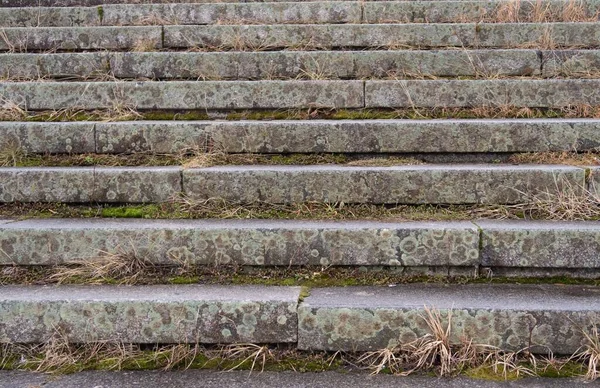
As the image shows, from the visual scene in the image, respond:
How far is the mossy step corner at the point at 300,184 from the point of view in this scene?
3.10 metres

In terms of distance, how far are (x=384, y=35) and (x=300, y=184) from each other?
2.18m

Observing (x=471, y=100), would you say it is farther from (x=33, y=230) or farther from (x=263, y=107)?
(x=33, y=230)

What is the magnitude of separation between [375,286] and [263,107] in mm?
1847

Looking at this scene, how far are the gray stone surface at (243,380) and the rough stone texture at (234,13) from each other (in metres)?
3.82

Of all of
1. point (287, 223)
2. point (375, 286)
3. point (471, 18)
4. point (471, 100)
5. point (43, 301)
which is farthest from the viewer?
point (471, 18)

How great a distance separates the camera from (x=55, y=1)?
5.90m

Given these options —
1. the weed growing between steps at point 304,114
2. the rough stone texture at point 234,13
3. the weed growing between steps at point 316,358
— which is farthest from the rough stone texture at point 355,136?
the rough stone texture at point 234,13

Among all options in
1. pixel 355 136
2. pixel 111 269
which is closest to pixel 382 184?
pixel 355 136

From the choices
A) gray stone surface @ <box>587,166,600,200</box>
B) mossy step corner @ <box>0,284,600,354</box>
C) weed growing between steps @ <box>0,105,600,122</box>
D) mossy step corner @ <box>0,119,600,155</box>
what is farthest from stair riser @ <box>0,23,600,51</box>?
mossy step corner @ <box>0,284,600,354</box>

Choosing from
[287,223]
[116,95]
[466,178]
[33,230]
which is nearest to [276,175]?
[287,223]

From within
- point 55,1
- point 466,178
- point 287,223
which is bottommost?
point 287,223

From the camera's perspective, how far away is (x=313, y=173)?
3170 millimetres

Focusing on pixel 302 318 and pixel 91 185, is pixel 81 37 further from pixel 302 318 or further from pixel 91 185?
pixel 302 318

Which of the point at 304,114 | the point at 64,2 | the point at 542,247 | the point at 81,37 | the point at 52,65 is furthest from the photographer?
the point at 64,2
